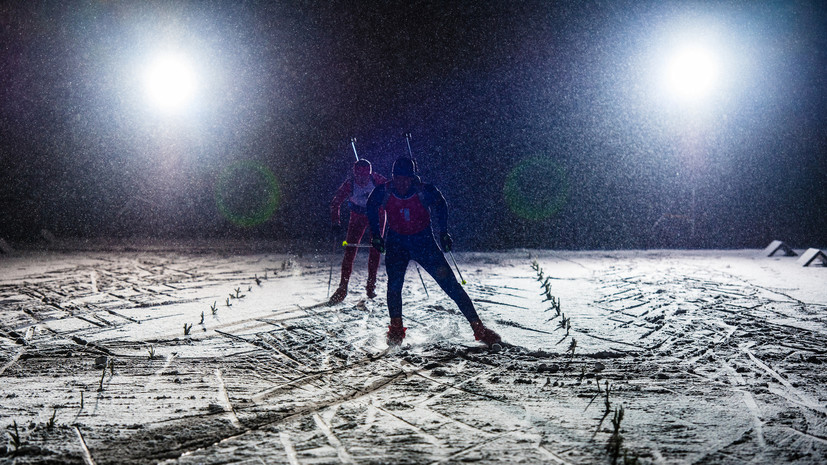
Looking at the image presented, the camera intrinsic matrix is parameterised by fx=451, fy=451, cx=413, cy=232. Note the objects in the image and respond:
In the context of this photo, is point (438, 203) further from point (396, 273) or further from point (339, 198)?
point (339, 198)

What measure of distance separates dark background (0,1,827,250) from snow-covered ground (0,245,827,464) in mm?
6756

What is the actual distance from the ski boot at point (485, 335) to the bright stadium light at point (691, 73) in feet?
36.1

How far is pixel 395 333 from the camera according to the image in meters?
4.36

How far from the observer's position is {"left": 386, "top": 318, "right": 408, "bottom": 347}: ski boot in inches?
167

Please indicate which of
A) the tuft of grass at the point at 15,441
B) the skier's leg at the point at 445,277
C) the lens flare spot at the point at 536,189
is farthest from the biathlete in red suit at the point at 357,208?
the lens flare spot at the point at 536,189

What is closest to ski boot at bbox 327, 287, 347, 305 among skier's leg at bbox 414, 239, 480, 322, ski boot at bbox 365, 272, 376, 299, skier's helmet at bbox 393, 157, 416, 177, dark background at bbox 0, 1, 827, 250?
ski boot at bbox 365, 272, 376, 299

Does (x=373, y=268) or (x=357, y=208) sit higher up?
(x=357, y=208)

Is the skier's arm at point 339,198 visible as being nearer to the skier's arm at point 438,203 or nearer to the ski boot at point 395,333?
the skier's arm at point 438,203

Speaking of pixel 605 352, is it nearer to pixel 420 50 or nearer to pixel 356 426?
pixel 356 426

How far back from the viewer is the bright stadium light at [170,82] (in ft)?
42.8

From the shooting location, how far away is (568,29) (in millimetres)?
12461

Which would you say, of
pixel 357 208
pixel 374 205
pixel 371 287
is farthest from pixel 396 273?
pixel 357 208

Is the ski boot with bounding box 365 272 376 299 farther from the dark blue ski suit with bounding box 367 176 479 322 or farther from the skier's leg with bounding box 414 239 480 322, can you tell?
the skier's leg with bounding box 414 239 480 322

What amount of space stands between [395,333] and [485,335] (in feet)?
2.83
